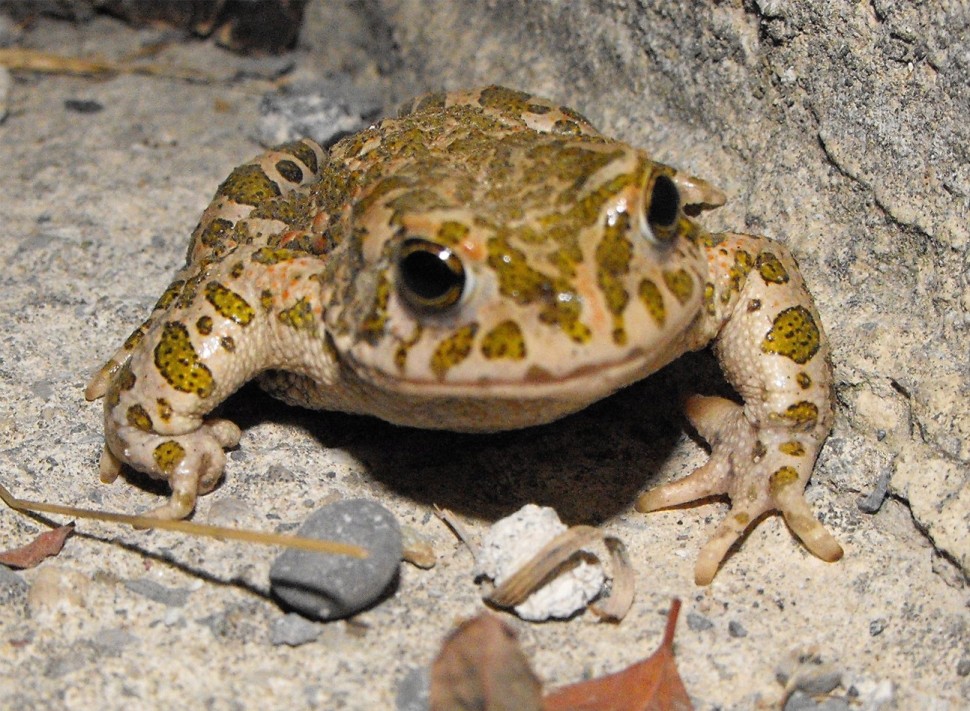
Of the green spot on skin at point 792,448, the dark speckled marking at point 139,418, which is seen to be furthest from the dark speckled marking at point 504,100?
the dark speckled marking at point 139,418

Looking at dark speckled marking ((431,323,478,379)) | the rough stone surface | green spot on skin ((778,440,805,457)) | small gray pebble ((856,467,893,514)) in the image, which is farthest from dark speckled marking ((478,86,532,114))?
small gray pebble ((856,467,893,514))

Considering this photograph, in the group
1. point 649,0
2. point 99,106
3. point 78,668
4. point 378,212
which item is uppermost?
point 649,0

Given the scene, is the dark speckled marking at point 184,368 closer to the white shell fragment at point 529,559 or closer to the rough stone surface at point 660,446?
the rough stone surface at point 660,446

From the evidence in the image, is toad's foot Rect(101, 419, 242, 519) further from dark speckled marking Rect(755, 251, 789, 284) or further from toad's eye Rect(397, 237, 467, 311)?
dark speckled marking Rect(755, 251, 789, 284)

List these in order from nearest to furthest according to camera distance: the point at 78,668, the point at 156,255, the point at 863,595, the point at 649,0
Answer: the point at 78,668 < the point at 863,595 < the point at 649,0 < the point at 156,255

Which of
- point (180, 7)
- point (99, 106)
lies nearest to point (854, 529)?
point (99, 106)

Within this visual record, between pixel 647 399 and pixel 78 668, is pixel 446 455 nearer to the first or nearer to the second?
pixel 647 399

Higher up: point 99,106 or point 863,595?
point 863,595
